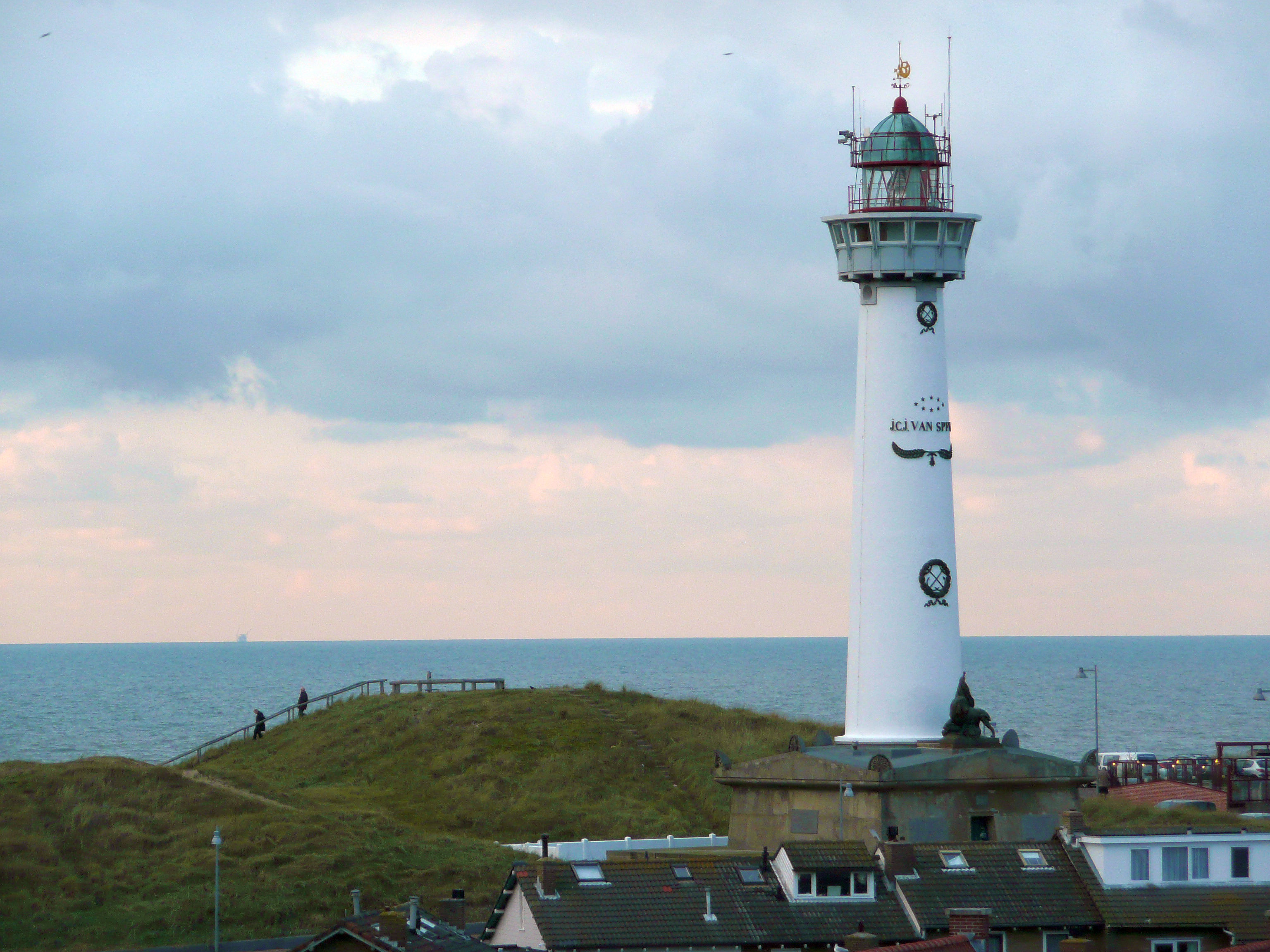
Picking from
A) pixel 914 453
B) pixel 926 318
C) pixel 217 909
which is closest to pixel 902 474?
pixel 914 453

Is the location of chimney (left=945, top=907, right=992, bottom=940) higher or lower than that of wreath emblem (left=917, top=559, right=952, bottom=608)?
lower

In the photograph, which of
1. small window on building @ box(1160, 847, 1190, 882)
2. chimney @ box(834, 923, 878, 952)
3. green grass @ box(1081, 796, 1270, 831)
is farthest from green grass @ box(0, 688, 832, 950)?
small window on building @ box(1160, 847, 1190, 882)

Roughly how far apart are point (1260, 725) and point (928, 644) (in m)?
111

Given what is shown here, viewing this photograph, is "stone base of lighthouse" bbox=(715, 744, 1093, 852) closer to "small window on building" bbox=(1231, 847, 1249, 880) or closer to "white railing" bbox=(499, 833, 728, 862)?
"small window on building" bbox=(1231, 847, 1249, 880)

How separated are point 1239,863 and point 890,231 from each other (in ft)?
50.0

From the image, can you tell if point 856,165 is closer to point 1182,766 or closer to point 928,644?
point 928,644

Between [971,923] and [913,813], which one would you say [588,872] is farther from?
[913,813]

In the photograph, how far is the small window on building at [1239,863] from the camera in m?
39.0

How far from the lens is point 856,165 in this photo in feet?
144

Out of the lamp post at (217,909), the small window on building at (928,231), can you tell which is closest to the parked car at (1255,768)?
the small window on building at (928,231)

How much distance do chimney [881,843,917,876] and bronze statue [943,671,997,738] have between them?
184 inches

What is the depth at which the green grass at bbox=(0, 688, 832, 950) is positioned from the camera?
49.7 m

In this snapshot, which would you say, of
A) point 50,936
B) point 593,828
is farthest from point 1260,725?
point 50,936

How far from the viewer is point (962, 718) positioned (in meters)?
41.8
